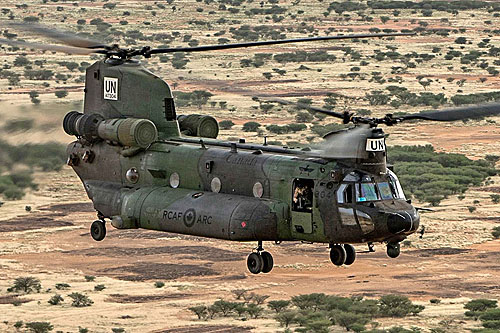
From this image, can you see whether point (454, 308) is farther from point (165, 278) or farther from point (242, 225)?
point (242, 225)

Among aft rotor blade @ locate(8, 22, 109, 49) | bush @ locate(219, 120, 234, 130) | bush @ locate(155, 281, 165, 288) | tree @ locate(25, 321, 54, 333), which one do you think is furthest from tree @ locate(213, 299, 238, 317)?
bush @ locate(219, 120, 234, 130)

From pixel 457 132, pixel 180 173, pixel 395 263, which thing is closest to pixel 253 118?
pixel 457 132

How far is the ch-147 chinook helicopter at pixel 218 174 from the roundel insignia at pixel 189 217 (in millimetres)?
25

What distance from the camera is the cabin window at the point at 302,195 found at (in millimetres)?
31500

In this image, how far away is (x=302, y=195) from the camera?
31.7 meters

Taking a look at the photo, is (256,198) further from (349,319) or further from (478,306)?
(478,306)

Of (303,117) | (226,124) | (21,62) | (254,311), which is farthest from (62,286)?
(21,62)

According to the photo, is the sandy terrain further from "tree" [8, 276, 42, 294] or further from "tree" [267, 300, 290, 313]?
"tree" [267, 300, 290, 313]

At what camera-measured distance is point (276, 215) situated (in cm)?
3169

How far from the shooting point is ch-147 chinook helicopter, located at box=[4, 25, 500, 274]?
31016mm

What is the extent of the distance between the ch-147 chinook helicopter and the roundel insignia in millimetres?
25

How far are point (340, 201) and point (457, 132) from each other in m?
60.5

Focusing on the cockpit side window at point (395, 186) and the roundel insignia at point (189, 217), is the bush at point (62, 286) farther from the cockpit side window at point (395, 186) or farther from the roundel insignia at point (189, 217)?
the cockpit side window at point (395, 186)

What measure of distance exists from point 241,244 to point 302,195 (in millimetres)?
29760
